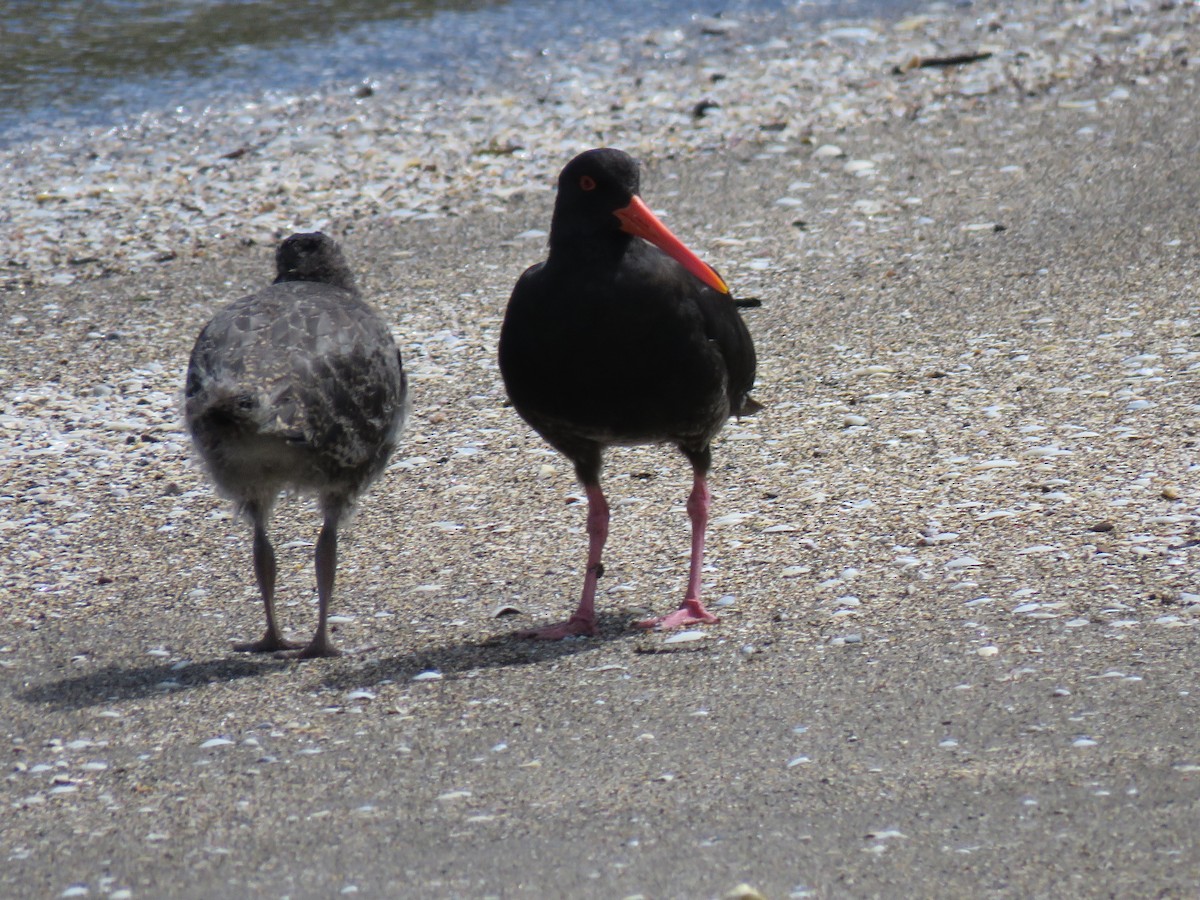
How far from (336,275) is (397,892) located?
3235mm

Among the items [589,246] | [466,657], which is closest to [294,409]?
[466,657]

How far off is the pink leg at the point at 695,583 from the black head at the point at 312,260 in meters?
1.76

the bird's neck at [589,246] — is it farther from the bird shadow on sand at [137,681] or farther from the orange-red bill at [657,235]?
the bird shadow on sand at [137,681]

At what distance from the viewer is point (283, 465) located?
Answer: 197 inches

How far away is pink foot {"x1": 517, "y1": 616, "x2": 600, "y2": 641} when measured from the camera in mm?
5188

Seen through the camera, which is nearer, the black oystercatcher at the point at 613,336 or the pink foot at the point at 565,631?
the black oystercatcher at the point at 613,336

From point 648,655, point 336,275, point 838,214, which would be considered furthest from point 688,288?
point 838,214

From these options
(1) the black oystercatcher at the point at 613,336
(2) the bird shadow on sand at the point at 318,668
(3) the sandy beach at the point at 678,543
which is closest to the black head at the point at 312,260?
(3) the sandy beach at the point at 678,543

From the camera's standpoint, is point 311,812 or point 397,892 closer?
point 397,892

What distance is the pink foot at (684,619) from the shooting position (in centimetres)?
519

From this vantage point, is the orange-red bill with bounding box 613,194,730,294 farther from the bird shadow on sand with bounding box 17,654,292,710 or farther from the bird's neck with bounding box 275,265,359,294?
the bird shadow on sand with bounding box 17,654,292,710

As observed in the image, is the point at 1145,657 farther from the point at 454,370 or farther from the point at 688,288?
the point at 454,370

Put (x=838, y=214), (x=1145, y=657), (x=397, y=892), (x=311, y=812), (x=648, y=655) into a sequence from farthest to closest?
(x=838, y=214) < (x=648, y=655) < (x=1145, y=657) < (x=311, y=812) < (x=397, y=892)

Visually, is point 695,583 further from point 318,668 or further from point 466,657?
point 318,668
